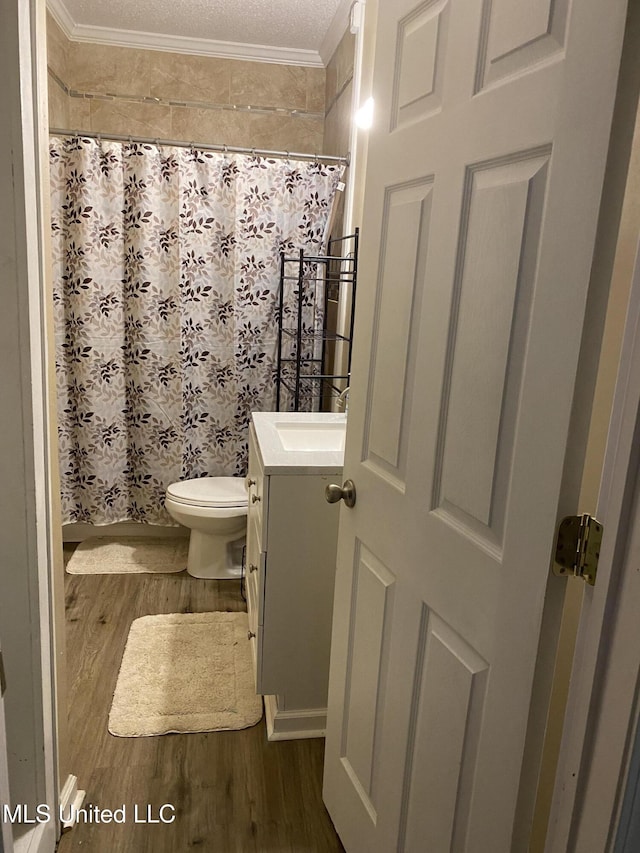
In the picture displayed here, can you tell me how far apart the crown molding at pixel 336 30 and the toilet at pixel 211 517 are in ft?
6.77

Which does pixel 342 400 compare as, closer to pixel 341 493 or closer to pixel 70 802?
pixel 341 493

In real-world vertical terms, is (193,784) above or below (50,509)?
below

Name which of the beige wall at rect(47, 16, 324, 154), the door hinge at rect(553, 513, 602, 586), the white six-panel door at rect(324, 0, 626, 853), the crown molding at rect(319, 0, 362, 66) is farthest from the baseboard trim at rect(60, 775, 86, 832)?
the beige wall at rect(47, 16, 324, 154)

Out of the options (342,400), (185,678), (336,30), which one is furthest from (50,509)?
(336,30)

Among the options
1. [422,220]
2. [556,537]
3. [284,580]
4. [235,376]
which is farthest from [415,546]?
[235,376]

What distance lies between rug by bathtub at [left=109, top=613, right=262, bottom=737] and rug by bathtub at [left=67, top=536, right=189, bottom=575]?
0.49 m

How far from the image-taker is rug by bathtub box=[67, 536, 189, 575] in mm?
3033

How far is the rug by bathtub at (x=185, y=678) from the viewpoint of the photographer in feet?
6.66

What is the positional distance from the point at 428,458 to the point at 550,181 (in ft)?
1.60

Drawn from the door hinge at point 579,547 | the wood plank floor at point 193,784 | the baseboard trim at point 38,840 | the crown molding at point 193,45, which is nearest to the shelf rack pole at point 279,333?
the crown molding at point 193,45

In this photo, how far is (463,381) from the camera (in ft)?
3.36

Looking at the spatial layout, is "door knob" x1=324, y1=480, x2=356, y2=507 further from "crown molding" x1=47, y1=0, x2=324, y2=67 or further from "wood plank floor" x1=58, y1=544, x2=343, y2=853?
"crown molding" x1=47, y1=0, x2=324, y2=67

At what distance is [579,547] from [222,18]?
3.07 meters

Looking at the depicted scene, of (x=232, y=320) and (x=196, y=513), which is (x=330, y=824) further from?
(x=232, y=320)
